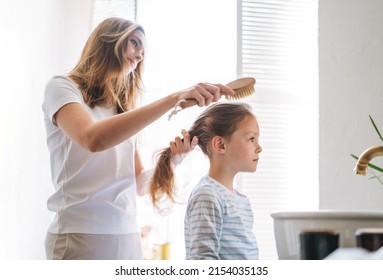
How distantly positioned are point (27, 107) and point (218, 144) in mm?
726

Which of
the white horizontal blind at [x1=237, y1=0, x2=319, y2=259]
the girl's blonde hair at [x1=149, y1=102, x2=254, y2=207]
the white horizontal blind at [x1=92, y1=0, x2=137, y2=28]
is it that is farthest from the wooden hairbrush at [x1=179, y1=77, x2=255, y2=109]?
the white horizontal blind at [x1=92, y1=0, x2=137, y2=28]

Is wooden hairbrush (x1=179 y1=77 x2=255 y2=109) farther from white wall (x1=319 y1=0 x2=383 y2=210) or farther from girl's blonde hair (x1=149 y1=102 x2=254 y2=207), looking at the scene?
white wall (x1=319 y1=0 x2=383 y2=210)

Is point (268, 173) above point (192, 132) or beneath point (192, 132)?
beneath

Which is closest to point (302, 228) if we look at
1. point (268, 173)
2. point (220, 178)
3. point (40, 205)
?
point (220, 178)

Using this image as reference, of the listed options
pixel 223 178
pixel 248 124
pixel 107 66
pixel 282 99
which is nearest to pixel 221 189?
pixel 223 178

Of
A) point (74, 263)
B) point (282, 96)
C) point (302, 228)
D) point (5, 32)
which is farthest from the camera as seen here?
point (282, 96)

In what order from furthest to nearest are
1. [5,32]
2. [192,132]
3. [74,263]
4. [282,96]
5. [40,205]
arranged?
1. [282,96]
2. [40,205]
3. [5,32]
4. [192,132]
5. [74,263]

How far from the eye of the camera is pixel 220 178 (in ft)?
2.98

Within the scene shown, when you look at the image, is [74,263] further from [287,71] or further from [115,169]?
[287,71]

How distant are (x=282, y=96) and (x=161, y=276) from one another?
85 cm

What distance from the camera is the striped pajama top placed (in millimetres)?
774

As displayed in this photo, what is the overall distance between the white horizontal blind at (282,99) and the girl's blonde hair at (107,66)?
2.08ft

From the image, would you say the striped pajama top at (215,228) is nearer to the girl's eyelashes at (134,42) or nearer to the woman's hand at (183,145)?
the woman's hand at (183,145)

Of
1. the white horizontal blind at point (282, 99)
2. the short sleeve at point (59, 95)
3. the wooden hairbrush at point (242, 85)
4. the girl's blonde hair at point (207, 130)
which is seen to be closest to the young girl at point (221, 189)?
the girl's blonde hair at point (207, 130)
